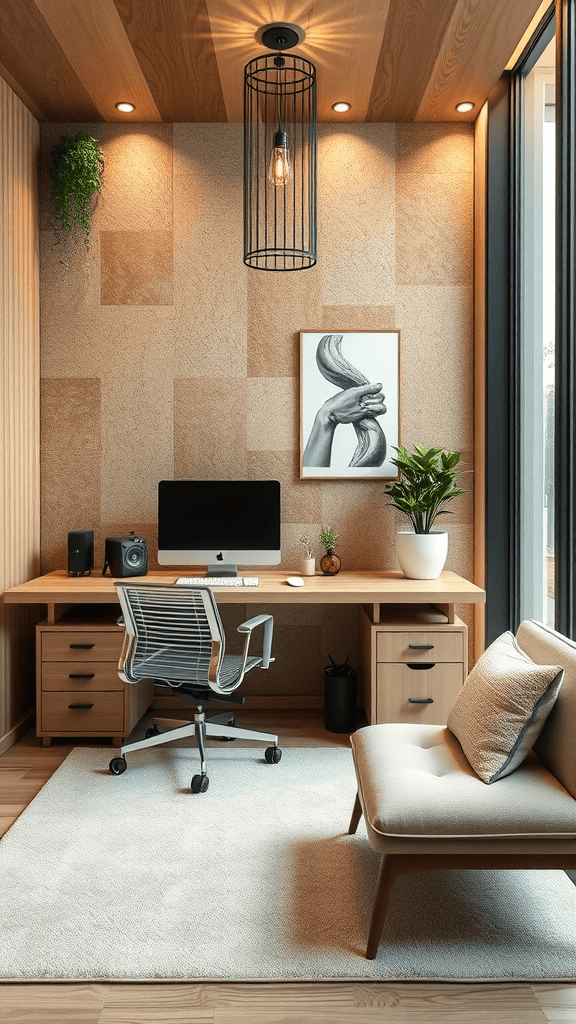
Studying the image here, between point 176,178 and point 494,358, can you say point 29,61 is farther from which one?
point 494,358

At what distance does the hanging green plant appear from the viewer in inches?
153

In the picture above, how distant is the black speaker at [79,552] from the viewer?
3760 millimetres

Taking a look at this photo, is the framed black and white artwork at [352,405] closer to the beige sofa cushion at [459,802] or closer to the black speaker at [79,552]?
the black speaker at [79,552]

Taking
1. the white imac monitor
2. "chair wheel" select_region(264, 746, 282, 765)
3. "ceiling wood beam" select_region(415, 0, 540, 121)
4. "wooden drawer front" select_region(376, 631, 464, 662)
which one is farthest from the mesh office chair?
"ceiling wood beam" select_region(415, 0, 540, 121)

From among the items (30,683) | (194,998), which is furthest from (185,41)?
(194,998)

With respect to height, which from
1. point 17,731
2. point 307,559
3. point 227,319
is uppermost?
point 227,319

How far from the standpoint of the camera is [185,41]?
10.5 ft

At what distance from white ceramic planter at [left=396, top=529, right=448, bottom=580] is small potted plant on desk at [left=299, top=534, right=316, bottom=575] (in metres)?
0.47

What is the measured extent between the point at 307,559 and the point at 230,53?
238 cm

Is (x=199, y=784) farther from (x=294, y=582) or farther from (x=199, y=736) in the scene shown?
(x=294, y=582)

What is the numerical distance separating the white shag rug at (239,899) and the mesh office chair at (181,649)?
0.99 feet

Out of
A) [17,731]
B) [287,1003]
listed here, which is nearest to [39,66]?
[17,731]

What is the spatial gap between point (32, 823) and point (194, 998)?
1145 millimetres

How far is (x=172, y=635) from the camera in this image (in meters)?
3.06
